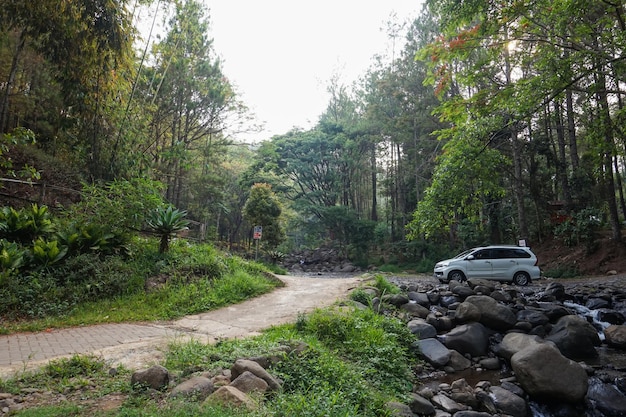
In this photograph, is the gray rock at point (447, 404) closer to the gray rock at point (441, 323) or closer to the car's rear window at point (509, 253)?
the gray rock at point (441, 323)

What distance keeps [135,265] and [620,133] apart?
41.0 feet

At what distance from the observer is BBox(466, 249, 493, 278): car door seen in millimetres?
12922

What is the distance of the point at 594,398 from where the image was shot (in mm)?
5180

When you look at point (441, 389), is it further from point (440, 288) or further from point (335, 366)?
point (440, 288)

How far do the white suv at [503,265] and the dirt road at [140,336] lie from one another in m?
6.63

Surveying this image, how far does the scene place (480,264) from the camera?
511 inches

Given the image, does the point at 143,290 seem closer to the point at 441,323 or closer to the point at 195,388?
the point at 195,388

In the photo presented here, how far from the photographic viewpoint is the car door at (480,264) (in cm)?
1292

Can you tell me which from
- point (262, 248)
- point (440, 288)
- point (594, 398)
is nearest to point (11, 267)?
point (594, 398)

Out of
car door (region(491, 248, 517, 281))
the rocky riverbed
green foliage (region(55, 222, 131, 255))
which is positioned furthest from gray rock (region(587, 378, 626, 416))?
green foliage (region(55, 222, 131, 255))

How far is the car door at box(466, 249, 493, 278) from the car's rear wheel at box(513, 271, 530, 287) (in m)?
1.04

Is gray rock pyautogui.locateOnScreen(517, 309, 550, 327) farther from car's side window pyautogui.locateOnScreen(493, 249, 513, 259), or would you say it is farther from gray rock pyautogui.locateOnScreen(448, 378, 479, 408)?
car's side window pyautogui.locateOnScreen(493, 249, 513, 259)

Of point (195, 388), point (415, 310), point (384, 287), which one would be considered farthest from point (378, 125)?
point (195, 388)

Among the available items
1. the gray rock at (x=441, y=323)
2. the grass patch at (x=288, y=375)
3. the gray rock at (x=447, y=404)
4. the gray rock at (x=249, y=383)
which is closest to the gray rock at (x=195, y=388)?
the grass patch at (x=288, y=375)
